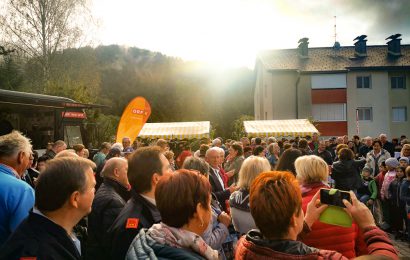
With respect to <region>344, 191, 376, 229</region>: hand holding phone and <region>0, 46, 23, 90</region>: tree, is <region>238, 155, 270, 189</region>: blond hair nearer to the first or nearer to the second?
<region>344, 191, 376, 229</region>: hand holding phone

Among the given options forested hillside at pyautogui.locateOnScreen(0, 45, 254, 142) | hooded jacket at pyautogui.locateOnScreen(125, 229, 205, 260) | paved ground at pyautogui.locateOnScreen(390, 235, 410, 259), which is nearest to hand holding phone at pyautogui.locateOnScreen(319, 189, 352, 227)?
hooded jacket at pyautogui.locateOnScreen(125, 229, 205, 260)

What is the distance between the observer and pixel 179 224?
213cm

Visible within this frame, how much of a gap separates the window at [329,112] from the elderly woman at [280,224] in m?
36.3

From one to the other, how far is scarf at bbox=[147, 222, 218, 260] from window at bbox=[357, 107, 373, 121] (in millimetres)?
37901

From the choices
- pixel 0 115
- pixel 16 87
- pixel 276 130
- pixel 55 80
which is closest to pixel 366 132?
pixel 276 130

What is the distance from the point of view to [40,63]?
2834 centimetres

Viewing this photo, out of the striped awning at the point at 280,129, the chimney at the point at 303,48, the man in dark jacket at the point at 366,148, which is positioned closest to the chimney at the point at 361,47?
the chimney at the point at 303,48

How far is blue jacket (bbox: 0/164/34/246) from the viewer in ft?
10.0

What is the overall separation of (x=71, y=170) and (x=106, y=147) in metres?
8.39

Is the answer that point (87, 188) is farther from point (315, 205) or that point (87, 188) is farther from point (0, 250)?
point (315, 205)

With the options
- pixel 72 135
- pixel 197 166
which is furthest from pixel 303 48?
pixel 197 166

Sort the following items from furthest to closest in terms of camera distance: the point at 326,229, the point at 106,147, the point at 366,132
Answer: the point at 366,132 → the point at 106,147 → the point at 326,229

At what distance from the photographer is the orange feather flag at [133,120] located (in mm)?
18723

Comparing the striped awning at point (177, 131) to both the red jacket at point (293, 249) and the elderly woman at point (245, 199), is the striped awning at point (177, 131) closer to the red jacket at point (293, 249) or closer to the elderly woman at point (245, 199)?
the elderly woman at point (245, 199)
